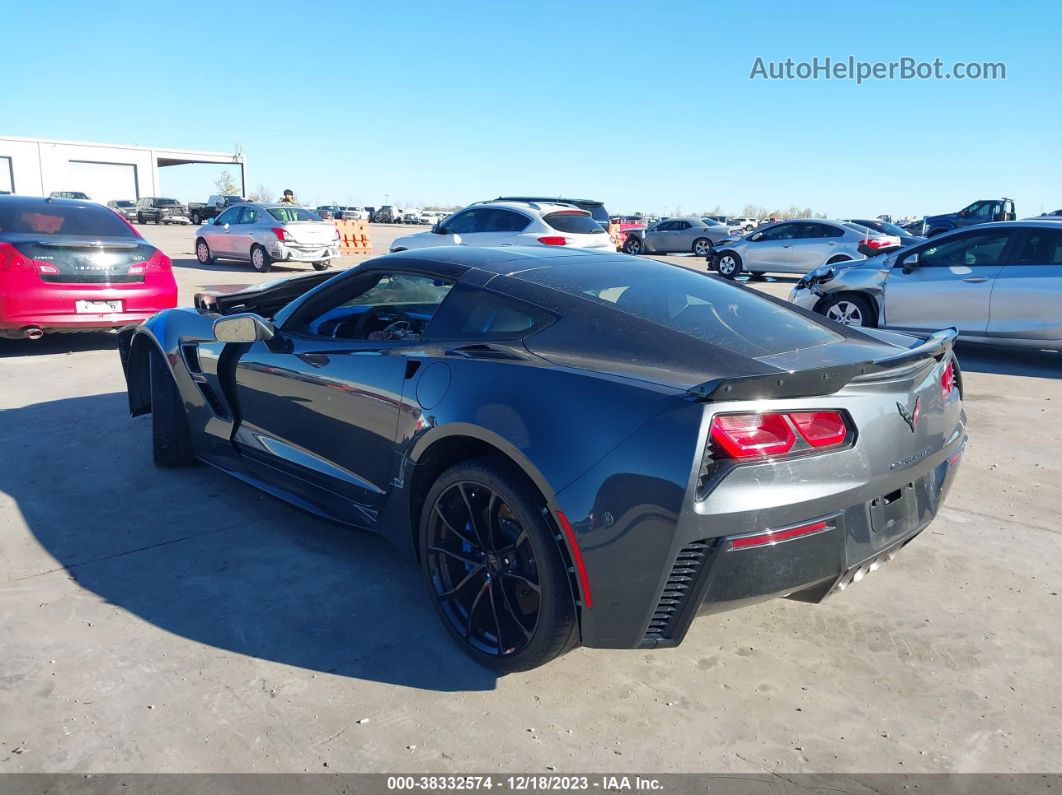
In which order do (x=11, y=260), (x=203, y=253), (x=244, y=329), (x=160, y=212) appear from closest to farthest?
(x=244, y=329)
(x=11, y=260)
(x=203, y=253)
(x=160, y=212)

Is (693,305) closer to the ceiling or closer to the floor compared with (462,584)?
closer to the ceiling

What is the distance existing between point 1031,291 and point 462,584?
758 centimetres

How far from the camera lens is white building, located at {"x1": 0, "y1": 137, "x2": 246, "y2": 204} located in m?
59.5

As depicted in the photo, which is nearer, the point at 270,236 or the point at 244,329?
the point at 244,329

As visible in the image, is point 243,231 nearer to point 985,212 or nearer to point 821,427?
point 821,427

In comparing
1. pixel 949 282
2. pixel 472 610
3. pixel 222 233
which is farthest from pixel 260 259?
pixel 472 610

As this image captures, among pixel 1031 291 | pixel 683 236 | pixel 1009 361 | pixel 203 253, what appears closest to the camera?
pixel 1031 291

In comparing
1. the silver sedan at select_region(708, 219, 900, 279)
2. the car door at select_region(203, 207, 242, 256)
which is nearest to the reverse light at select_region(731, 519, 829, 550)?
the silver sedan at select_region(708, 219, 900, 279)

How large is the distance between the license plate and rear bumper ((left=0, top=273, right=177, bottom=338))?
2 centimetres

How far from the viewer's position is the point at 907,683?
9.52ft

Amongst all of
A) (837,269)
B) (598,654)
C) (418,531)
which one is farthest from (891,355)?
(837,269)

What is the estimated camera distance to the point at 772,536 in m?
2.44

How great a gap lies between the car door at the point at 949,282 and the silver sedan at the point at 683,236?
1768cm

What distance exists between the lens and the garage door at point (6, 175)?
58719 mm
